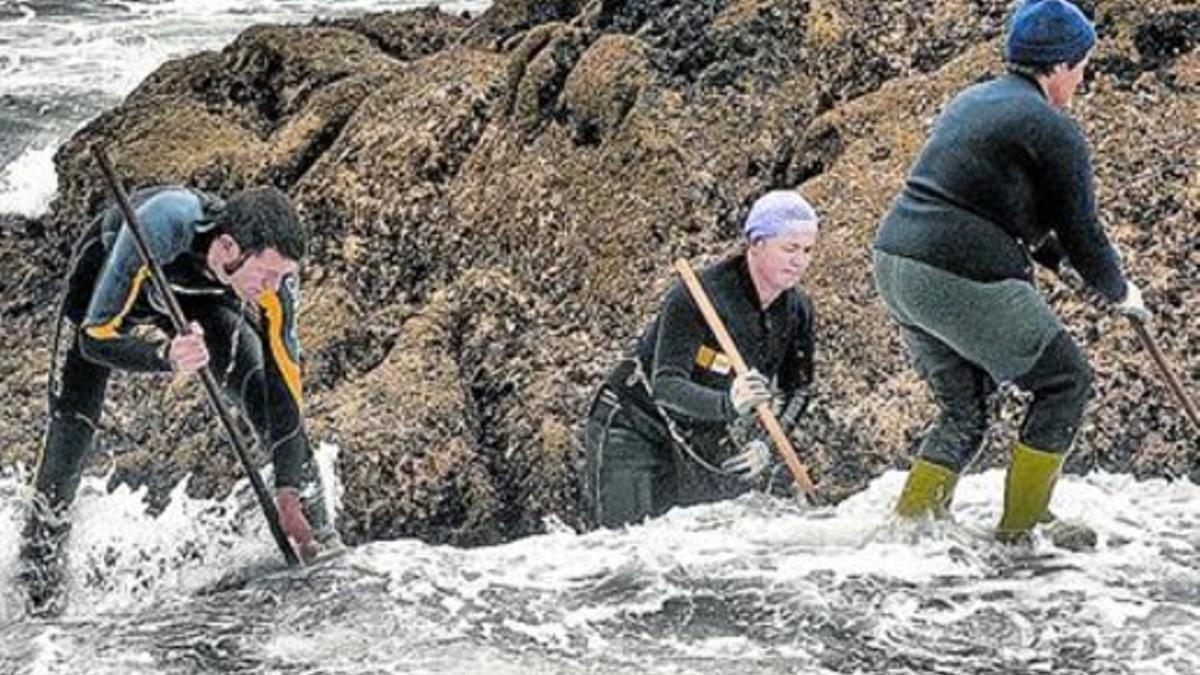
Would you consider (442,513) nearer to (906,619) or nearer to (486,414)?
(486,414)

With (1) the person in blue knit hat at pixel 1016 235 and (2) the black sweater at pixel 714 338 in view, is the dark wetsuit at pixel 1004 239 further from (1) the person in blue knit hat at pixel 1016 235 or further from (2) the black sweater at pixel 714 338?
(2) the black sweater at pixel 714 338

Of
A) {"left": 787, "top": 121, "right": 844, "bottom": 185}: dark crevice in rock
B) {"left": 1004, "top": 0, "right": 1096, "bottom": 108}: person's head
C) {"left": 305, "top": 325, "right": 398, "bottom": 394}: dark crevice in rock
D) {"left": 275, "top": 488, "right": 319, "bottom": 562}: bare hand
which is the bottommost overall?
{"left": 305, "top": 325, "right": 398, "bottom": 394}: dark crevice in rock

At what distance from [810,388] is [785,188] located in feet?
7.65

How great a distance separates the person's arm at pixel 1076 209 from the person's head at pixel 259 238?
2.34 m

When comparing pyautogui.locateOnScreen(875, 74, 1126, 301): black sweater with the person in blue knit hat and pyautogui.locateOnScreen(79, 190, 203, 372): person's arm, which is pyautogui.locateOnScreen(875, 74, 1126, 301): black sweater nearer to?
the person in blue knit hat

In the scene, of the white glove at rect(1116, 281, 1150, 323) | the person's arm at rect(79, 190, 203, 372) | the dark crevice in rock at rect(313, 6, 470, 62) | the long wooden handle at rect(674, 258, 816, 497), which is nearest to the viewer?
the white glove at rect(1116, 281, 1150, 323)

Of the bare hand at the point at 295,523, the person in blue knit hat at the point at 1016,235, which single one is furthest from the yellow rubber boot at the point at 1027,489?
the bare hand at the point at 295,523

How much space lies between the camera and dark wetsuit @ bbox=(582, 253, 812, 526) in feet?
21.0

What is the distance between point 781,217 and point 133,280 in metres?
2.18

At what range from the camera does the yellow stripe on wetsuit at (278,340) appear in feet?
21.7

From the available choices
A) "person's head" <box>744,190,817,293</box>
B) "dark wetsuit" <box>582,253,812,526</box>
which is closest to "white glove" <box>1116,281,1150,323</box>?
"person's head" <box>744,190,817,293</box>

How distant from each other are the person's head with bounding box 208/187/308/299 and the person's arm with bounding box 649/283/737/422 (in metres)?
1.22

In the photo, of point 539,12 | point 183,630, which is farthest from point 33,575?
point 539,12

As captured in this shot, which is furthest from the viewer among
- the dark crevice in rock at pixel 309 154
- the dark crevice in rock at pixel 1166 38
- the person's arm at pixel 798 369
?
the dark crevice in rock at pixel 309 154
